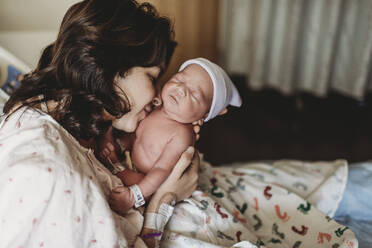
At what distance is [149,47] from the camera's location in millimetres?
1057

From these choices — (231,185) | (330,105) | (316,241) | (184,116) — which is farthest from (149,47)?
(330,105)

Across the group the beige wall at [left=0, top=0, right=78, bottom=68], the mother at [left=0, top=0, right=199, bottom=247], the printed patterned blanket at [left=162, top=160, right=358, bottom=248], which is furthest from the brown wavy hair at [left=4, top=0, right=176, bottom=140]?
the beige wall at [left=0, top=0, right=78, bottom=68]

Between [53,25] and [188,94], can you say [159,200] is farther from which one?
[53,25]

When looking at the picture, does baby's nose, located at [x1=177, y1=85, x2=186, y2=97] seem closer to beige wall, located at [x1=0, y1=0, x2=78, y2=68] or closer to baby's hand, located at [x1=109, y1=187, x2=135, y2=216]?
baby's hand, located at [x1=109, y1=187, x2=135, y2=216]

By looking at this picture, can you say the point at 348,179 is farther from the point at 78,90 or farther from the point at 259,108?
the point at 259,108

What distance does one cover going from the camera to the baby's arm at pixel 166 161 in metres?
1.07

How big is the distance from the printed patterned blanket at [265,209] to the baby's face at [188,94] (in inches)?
10.6

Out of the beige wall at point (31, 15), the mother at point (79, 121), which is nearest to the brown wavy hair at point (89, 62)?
the mother at point (79, 121)

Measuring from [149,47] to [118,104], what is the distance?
0.19 m

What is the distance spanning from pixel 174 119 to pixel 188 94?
99 mm

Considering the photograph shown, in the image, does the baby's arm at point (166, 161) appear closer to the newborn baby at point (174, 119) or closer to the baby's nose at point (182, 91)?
the newborn baby at point (174, 119)

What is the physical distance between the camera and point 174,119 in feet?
4.00

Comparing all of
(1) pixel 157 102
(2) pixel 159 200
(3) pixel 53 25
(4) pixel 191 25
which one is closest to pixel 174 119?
(1) pixel 157 102

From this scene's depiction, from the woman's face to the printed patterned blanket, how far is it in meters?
0.32
